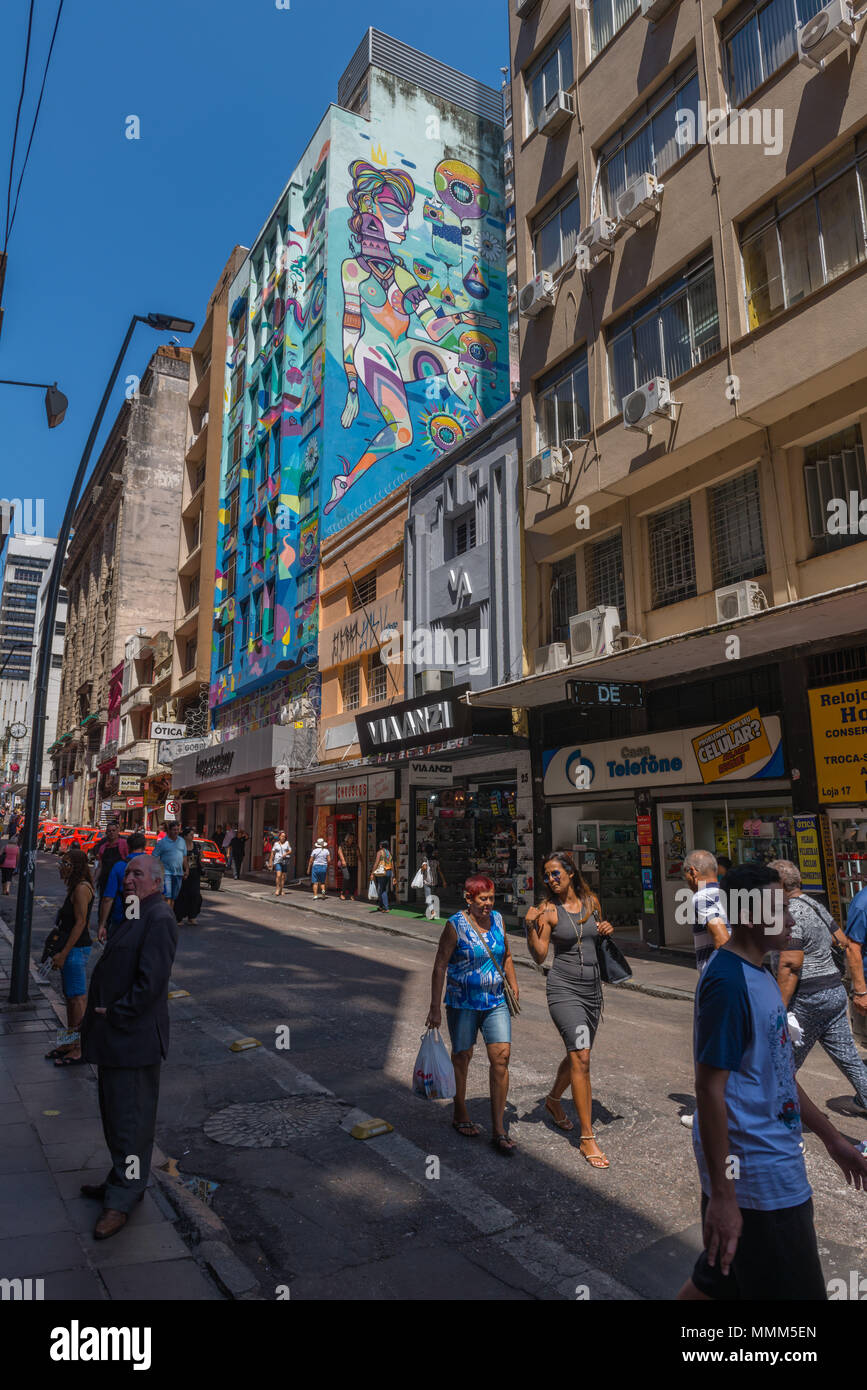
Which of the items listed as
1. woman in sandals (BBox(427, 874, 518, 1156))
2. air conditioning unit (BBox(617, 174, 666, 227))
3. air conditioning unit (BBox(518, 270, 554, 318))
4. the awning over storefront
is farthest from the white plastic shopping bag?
air conditioning unit (BBox(518, 270, 554, 318))

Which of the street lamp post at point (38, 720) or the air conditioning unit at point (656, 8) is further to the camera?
the air conditioning unit at point (656, 8)

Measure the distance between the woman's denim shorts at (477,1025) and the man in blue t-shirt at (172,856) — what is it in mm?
9831

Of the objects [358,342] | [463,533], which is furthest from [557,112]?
[358,342]

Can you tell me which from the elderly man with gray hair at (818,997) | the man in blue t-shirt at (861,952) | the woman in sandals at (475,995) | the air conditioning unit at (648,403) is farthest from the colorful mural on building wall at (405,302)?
the elderly man with gray hair at (818,997)

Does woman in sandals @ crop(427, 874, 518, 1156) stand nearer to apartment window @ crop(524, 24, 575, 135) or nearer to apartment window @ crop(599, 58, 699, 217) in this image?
apartment window @ crop(599, 58, 699, 217)

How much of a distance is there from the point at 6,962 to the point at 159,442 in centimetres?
5728

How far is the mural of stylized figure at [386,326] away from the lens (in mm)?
31500

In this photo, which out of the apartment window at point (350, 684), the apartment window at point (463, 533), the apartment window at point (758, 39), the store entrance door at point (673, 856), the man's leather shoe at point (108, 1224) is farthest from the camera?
the apartment window at point (350, 684)

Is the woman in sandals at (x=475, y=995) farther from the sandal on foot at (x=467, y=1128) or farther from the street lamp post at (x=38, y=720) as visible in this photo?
the street lamp post at (x=38, y=720)

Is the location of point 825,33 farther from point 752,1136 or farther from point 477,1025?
point 752,1136

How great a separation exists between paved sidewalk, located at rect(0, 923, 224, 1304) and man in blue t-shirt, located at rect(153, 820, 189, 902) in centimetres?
805

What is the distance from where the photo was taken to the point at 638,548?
16359mm

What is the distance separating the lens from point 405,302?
33156mm

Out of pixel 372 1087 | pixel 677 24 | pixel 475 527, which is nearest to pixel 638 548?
pixel 475 527
